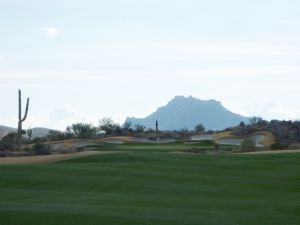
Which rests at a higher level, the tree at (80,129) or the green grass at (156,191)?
the tree at (80,129)

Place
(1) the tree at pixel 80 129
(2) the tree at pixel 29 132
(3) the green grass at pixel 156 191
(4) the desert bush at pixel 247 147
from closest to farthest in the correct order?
(3) the green grass at pixel 156 191
(4) the desert bush at pixel 247 147
(2) the tree at pixel 29 132
(1) the tree at pixel 80 129

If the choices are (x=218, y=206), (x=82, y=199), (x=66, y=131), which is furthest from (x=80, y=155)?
A: (x=66, y=131)

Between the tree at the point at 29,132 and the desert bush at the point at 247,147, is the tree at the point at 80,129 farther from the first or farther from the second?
the desert bush at the point at 247,147

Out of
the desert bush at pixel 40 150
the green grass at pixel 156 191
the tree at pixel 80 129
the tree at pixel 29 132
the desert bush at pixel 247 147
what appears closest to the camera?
the green grass at pixel 156 191

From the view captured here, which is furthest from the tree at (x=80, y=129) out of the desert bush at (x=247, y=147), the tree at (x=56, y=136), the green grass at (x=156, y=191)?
the green grass at (x=156, y=191)

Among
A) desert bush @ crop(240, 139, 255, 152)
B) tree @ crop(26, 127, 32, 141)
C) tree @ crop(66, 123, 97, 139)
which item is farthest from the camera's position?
tree @ crop(66, 123, 97, 139)

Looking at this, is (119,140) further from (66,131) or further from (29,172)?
(29,172)

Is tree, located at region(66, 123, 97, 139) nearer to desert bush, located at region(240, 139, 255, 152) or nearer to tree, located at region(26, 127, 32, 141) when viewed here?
tree, located at region(26, 127, 32, 141)

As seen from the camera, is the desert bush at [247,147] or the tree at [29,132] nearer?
the desert bush at [247,147]

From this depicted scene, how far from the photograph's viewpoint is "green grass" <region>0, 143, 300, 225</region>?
21344mm

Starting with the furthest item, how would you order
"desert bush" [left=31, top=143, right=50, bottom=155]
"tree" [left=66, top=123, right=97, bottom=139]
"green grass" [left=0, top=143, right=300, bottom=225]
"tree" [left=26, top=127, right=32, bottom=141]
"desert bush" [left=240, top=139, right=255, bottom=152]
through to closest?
"tree" [left=66, top=123, right=97, bottom=139] < "tree" [left=26, top=127, right=32, bottom=141] < "desert bush" [left=240, top=139, right=255, bottom=152] < "desert bush" [left=31, top=143, right=50, bottom=155] < "green grass" [left=0, top=143, right=300, bottom=225]

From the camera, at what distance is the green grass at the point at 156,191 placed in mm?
21344

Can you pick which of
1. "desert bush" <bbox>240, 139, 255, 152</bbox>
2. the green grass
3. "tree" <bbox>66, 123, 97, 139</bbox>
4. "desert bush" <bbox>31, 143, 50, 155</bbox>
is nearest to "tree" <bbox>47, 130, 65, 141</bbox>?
"tree" <bbox>66, 123, 97, 139</bbox>

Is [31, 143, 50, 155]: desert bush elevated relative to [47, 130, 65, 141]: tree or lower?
lower
